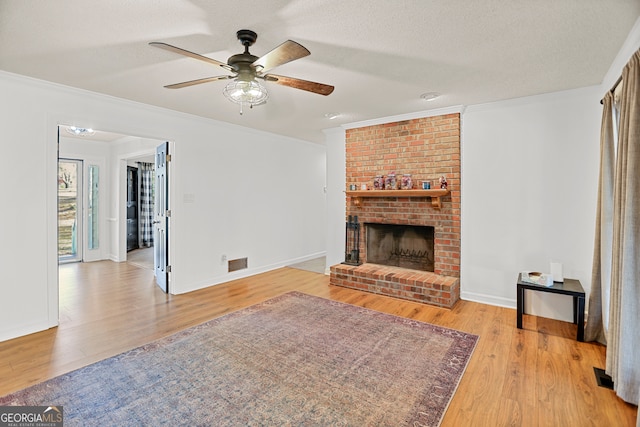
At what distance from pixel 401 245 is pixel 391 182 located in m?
0.99

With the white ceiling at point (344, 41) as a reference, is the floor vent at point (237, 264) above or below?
below

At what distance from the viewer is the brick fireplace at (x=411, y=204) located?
13.2ft

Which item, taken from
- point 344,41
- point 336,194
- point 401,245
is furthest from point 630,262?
point 336,194

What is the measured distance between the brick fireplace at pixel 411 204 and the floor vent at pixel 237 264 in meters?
1.52

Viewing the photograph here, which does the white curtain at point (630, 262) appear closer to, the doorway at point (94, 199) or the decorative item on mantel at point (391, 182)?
the decorative item on mantel at point (391, 182)

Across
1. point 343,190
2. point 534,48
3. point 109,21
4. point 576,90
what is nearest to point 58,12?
point 109,21

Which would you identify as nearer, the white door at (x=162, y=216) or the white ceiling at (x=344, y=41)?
the white ceiling at (x=344, y=41)

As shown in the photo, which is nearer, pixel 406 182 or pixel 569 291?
pixel 569 291

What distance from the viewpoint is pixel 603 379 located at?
7.38 ft

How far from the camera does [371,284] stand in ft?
14.1

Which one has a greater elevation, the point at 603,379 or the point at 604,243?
the point at 604,243

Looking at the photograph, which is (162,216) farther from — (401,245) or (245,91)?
(401,245)

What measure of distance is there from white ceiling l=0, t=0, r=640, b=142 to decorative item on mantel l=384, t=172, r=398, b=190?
1.30 meters

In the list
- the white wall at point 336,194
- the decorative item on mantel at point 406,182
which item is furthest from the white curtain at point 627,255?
the white wall at point 336,194
